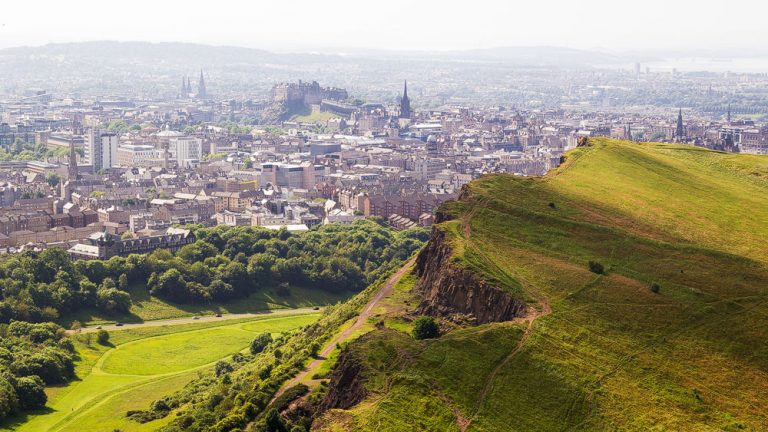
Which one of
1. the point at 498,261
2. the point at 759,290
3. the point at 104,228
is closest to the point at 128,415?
the point at 498,261

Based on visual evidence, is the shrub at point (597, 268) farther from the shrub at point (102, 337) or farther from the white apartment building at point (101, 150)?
the white apartment building at point (101, 150)

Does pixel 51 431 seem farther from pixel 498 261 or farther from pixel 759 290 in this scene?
pixel 759 290

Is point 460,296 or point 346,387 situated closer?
point 346,387

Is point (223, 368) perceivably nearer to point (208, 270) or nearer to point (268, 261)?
point (208, 270)

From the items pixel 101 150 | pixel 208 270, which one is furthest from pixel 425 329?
pixel 101 150

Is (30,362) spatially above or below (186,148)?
below

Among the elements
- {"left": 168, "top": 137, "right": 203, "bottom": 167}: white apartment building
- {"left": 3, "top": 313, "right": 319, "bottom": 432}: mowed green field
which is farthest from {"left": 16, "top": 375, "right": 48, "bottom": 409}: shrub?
{"left": 168, "top": 137, "right": 203, "bottom": 167}: white apartment building
